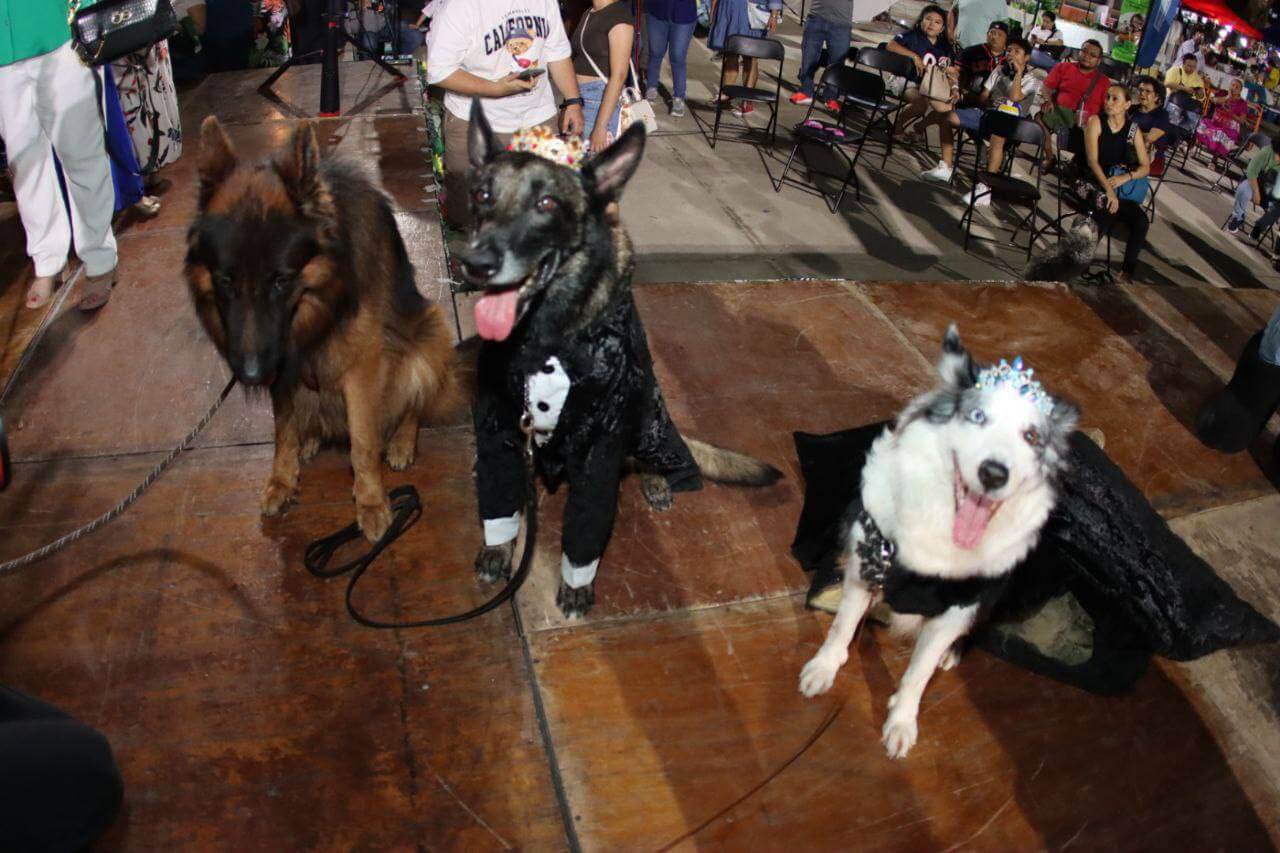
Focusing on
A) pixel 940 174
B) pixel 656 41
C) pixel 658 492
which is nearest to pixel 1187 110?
pixel 940 174

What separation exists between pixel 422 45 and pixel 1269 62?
55.6 ft

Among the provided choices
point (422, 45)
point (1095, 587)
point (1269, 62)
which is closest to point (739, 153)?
point (422, 45)

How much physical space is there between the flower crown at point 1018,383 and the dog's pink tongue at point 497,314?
4.48 feet

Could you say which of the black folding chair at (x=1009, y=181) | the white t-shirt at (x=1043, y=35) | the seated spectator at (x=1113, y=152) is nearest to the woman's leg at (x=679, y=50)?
the black folding chair at (x=1009, y=181)

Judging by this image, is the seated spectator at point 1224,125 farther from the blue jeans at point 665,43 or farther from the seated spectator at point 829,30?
the blue jeans at point 665,43

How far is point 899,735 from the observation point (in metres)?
2.77

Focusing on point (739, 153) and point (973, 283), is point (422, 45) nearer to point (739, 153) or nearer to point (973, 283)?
point (739, 153)

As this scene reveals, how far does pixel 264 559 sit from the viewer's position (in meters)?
3.17

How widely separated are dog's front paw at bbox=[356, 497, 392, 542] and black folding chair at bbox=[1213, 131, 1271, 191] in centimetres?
1535

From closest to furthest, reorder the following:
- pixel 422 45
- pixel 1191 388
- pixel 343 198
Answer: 1. pixel 343 198
2. pixel 1191 388
3. pixel 422 45

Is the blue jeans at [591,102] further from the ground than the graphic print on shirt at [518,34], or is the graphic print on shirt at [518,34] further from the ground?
the graphic print on shirt at [518,34]

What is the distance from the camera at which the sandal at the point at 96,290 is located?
4.52 meters

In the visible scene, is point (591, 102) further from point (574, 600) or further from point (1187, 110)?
point (1187, 110)

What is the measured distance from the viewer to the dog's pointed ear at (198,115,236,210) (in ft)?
8.71
